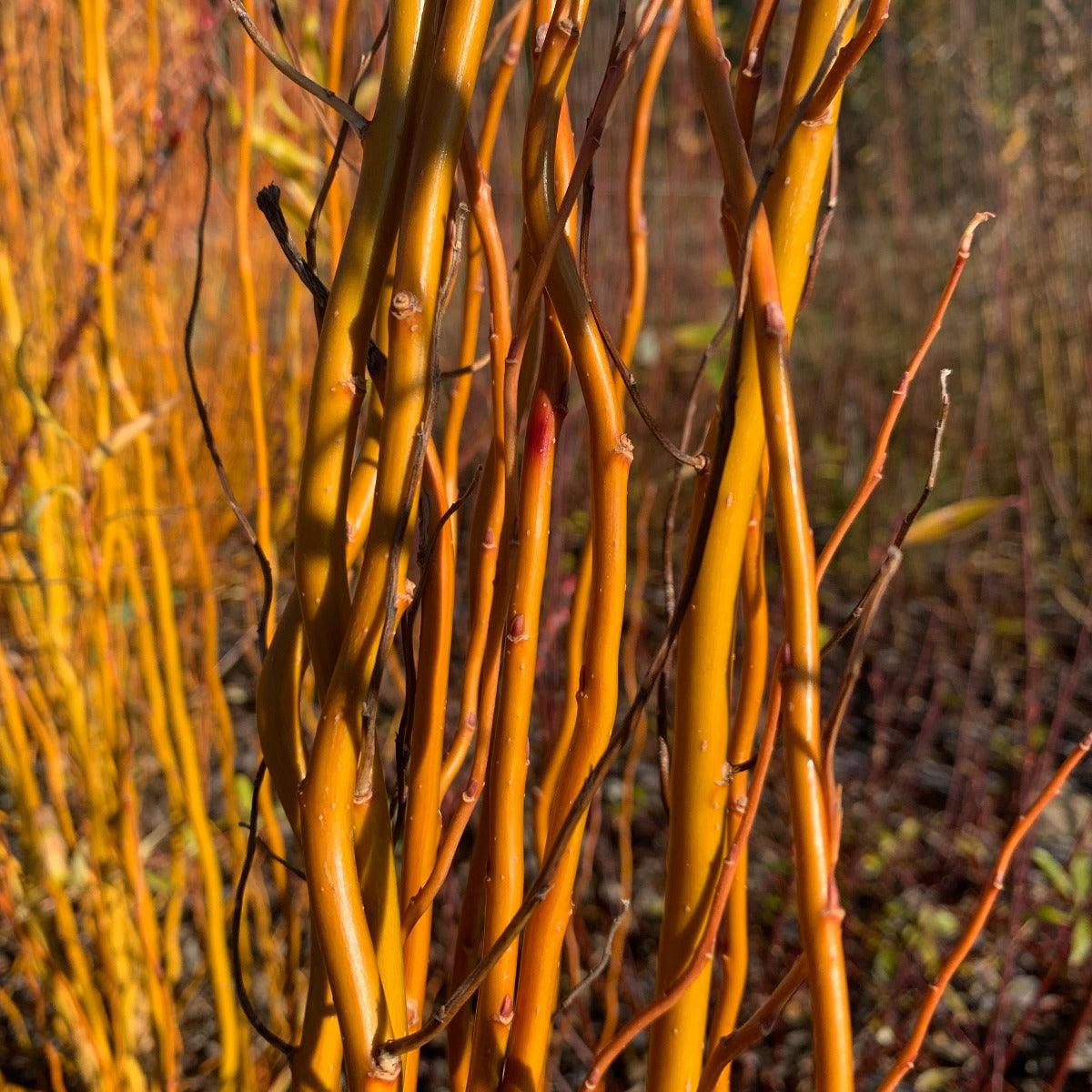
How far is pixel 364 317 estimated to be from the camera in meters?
0.37

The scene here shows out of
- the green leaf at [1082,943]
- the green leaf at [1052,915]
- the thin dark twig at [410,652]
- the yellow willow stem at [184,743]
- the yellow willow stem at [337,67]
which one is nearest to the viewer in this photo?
the thin dark twig at [410,652]

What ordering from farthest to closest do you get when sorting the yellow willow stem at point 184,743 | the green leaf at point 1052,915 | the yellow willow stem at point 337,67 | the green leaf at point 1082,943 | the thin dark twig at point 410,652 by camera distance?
the green leaf at point 1052,915 → the green leaf at point 1082,943 → the yellow willow stem at point 184,743 → the yellow willow stem at point 337,67 → the thin dark twig at point 410,652

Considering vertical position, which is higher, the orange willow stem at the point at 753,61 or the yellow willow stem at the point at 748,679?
the orange willow stem at the point at 753,61

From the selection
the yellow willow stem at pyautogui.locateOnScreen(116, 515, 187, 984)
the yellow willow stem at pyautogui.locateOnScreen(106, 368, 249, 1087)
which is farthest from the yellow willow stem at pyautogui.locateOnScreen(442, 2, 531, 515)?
the yellow willow stem at pyautogui.locateOnScreen(116, 515, 187, 984)

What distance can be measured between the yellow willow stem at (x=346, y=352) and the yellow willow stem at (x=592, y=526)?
48 mm

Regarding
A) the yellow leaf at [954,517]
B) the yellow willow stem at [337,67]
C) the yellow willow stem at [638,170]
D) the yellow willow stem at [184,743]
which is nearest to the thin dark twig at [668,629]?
the yellow willow stem at [638,170]

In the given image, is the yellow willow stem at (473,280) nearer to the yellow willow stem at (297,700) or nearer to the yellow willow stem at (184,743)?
the yellow willow stem at (297,700)

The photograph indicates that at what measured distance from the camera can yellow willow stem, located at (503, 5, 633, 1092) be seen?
37 centimetres

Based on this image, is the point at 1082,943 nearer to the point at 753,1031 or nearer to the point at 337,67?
the point at 753,1031

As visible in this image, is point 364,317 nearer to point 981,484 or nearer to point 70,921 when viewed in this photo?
point 70,921

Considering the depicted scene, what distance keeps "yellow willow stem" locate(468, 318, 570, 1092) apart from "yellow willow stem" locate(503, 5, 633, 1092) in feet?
0.04

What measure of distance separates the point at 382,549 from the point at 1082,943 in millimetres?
1456

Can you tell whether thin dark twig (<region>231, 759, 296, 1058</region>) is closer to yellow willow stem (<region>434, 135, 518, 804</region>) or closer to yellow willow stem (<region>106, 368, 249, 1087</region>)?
yellow willow stem (<region>434, 135, 518, 804</region>)

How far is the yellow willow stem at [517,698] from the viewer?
0.40 m
